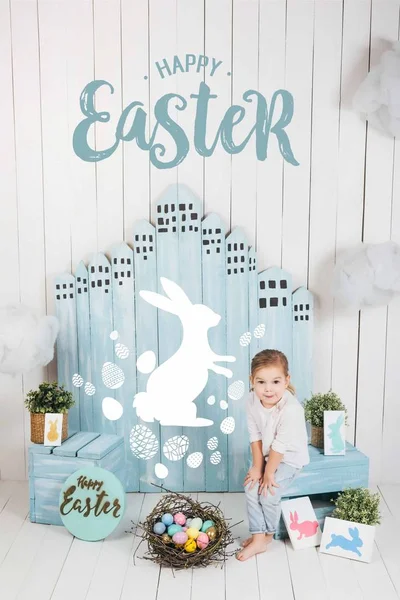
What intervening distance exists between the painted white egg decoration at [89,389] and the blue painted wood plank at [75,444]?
0.17 meters

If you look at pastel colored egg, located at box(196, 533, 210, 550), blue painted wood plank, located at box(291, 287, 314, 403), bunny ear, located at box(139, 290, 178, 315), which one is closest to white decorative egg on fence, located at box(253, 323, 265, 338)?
blue painted wood plank, located at box(291, 287, 314, 403)

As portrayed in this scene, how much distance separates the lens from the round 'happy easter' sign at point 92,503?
2.62 m

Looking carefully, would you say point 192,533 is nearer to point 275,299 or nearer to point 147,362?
point 147,362

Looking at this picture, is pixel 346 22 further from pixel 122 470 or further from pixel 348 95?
pixel 122 470

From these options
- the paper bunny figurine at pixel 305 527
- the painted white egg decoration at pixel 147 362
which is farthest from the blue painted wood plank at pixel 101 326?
the paper bunny figurine at pixel 305 527

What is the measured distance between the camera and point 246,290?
303cm

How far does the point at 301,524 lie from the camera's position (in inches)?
101

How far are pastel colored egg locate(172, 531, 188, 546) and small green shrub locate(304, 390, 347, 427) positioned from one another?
768 millimetres

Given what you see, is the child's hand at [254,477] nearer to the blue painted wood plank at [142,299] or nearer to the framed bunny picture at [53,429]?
the blue painted wood plank at [142,299]

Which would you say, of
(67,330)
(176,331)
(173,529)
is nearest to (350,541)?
(173,529)

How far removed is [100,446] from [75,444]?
11 centimetres

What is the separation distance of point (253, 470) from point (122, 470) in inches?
26.0

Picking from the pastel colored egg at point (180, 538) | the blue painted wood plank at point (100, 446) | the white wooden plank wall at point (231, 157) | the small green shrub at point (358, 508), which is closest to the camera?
the pastel colored egg at point (180, 538)

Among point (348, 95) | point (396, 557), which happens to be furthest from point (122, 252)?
point (396, 557)
